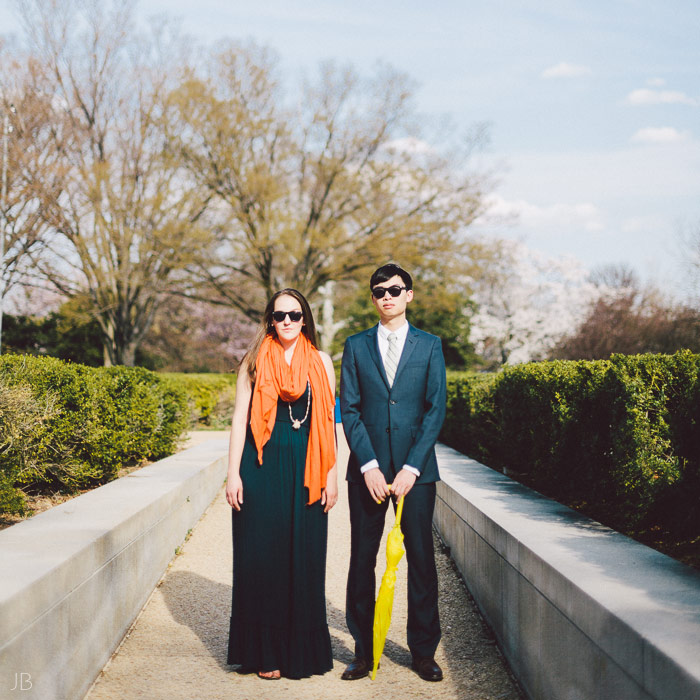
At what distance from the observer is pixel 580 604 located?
304 centimetres

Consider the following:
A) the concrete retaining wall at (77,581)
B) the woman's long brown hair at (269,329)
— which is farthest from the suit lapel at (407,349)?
the concrete retaining wall at (77,581)

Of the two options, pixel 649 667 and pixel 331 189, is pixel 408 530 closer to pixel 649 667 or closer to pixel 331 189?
pixel 649 667

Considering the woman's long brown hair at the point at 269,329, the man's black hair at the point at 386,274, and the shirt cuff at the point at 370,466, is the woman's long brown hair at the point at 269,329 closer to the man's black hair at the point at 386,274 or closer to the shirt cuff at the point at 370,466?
the man's black hair at the point at 386,274

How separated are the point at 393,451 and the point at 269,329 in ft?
3.17

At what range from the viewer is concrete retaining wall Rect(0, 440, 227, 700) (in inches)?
118

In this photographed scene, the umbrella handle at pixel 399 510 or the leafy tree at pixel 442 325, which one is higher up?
the leafy tree at pixel 442 325

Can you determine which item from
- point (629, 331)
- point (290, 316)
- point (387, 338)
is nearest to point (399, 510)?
point (387, 338)

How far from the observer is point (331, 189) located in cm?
2603

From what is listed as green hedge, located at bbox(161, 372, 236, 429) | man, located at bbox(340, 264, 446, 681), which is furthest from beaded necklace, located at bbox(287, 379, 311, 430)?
green hedge, located at bbox(161, 372, 236, 429)

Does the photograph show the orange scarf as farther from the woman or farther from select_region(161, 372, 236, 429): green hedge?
select_region(161, 372, 236, 429): green hedge

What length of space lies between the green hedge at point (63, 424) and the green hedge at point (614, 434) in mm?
3882

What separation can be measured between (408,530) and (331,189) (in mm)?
22780

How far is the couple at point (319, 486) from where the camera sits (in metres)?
4.08

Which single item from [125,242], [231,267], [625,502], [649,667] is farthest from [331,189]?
[649,667]
